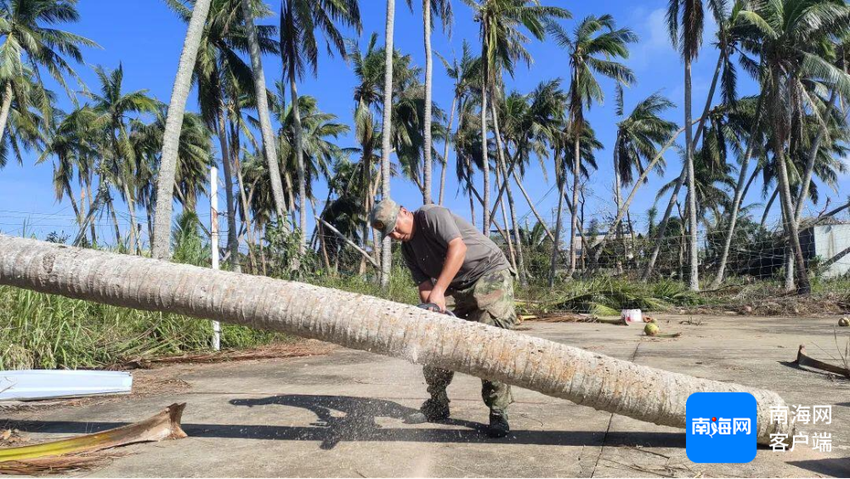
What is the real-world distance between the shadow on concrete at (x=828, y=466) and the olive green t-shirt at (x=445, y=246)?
6.47 ft

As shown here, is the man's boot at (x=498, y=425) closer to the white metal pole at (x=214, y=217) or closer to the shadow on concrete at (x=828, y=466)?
the shadow on concrete at (x=828, y=466)

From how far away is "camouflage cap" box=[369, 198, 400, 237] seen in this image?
360cm

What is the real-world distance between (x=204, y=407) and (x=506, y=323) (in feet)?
8.12

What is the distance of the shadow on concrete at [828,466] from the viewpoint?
2.73 meters

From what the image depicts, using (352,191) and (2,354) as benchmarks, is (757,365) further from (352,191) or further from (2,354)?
(352,191)

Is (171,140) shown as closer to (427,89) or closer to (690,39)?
(427,89)

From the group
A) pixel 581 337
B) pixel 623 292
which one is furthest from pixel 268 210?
pixel 581 337

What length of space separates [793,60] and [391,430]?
2089 centimetres

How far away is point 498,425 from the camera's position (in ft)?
11.4

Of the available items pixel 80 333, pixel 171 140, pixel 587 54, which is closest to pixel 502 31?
pixel 587 54

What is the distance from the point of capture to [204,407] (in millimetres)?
4402

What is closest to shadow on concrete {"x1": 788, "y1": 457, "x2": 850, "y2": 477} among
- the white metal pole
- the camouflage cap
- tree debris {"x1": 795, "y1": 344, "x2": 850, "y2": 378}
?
tree debris {"x1": 795, "y1": 344, "x2": 850, "y2": 378}

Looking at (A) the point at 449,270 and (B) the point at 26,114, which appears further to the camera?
(B) the point at 26,114

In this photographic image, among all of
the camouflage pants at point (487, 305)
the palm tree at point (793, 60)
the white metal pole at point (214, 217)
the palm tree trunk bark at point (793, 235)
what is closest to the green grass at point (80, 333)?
the white metal pole at point (214, 217)
